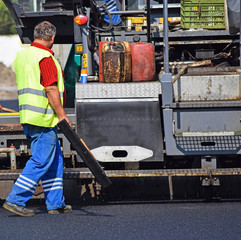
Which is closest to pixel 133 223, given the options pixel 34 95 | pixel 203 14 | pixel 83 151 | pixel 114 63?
pixel 83 151

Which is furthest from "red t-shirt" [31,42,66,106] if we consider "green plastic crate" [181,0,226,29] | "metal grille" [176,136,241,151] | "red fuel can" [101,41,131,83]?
"green plastic crate" [181,0,226,29]

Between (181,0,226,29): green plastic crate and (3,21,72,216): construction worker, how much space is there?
246 centimetres

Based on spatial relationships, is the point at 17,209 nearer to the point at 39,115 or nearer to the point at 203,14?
the point at 39,115

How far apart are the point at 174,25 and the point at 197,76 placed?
6.95 ft

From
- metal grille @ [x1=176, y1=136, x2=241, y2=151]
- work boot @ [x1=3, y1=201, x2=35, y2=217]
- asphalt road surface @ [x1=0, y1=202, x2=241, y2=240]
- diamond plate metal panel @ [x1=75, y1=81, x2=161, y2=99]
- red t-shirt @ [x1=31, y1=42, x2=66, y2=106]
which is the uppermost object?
red t-shirt @ [x1=31, y1=42, x2=66, y2=106]

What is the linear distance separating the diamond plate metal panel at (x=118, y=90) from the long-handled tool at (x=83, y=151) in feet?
2.71

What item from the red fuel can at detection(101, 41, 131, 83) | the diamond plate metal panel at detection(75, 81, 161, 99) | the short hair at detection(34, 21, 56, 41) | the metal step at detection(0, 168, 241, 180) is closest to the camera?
the short hair at detection(34, 21, 56, 41)

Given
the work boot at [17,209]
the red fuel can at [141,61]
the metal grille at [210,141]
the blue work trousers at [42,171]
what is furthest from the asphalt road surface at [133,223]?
the red fuel can at [141,61]

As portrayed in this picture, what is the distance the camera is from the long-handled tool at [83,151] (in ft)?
20.2

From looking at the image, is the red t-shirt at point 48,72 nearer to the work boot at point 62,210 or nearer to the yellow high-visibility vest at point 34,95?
the yellow high-visibility vest at point 34,95

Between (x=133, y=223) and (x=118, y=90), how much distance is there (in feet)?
5.19

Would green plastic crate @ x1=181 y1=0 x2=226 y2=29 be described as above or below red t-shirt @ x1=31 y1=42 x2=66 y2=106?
above

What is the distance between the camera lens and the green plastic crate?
8.23m

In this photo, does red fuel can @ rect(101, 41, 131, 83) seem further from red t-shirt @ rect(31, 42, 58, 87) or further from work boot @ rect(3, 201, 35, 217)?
work boot @ rect(3, 201, 35, 217)
